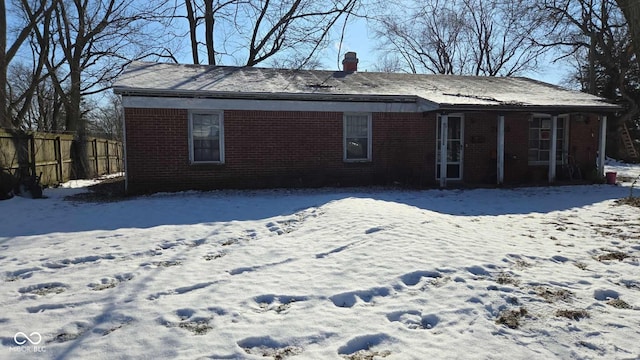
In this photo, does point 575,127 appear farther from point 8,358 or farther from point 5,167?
point 5,167

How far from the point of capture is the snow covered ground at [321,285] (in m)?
2.96

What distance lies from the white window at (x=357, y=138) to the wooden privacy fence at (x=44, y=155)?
8.76 m

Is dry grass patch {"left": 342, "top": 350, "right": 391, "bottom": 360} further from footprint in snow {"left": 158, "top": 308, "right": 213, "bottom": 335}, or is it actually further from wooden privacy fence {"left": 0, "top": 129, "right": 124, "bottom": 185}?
wooden privacy fence {"left": 0, "top": 129, "right": 124, "bottom": 185}

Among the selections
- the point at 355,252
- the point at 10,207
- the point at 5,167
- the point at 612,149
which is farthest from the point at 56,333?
the point at 612,149

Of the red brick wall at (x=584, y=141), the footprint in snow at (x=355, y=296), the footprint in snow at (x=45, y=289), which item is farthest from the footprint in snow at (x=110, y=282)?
the red brick wall at (x=584, y=141)

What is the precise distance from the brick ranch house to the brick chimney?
268 centimetres

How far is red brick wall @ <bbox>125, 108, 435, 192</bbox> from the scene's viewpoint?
34.7ft

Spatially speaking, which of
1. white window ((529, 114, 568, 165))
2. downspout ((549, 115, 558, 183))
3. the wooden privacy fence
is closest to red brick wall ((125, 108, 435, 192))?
the wooden privacy fence

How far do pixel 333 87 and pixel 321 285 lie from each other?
9200 millimetres

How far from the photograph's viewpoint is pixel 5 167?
32.9 ft

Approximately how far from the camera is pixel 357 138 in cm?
1222

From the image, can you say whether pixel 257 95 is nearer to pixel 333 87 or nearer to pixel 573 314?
pixel 333 87

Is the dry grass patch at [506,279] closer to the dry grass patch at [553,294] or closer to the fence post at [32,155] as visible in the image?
the dry grass patch at [553,294]

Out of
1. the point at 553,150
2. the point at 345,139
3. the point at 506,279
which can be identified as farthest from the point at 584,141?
the point at 506,279
